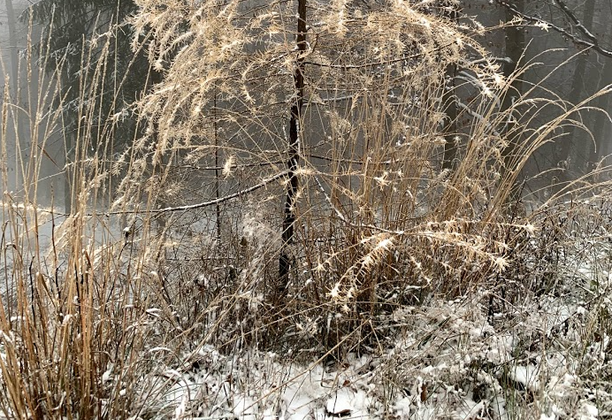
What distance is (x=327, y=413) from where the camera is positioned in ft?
6.15

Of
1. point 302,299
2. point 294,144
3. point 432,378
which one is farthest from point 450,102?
point 432,378

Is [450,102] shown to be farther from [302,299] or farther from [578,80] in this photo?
[578,80]

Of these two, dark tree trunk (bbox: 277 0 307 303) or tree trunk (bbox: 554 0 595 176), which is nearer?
dark tree trunk (bbox: 277 0 307 303)

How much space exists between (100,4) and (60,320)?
10.4m

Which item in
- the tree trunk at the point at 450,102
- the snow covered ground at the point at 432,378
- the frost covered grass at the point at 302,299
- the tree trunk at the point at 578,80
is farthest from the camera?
→ the tree trunk at the point at 578,80

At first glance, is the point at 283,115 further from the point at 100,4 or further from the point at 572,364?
the point at 100,4

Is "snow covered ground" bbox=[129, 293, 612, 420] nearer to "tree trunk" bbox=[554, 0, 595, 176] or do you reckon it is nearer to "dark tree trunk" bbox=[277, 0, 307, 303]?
"dark tree trunk" bbox=[277, 0, 307, 303]

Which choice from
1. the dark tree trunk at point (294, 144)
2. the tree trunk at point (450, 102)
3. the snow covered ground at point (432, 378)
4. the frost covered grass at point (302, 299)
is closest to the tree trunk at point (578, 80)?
the tree trunk at point (450, 102)

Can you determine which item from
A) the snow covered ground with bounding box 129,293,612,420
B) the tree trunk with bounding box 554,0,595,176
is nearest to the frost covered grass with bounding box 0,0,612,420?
the snow covered ground with bounding box 129,293,612,420

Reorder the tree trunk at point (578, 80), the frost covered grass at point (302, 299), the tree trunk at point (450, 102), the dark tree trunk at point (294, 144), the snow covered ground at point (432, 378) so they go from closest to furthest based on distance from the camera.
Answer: the frost covered grass at point (302, 299) → the snow covered ground at point (432, 378) → the dark tree trunk at point (294, 144) → the tree trunk at point (450, 102) → the tree trunk at point (578, 80)

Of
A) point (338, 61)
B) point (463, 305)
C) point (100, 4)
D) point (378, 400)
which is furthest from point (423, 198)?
point (100, 4)

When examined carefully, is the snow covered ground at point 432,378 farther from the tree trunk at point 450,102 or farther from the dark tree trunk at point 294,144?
the tree trunk at point 450,102

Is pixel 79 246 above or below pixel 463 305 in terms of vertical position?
above

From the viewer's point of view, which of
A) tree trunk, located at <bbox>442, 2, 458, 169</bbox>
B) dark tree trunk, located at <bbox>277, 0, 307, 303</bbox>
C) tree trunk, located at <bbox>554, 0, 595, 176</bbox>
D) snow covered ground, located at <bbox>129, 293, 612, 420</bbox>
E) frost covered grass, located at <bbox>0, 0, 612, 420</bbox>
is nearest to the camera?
frost covered grass, located at <bbox>0, 0, 612, 420</bbox>
